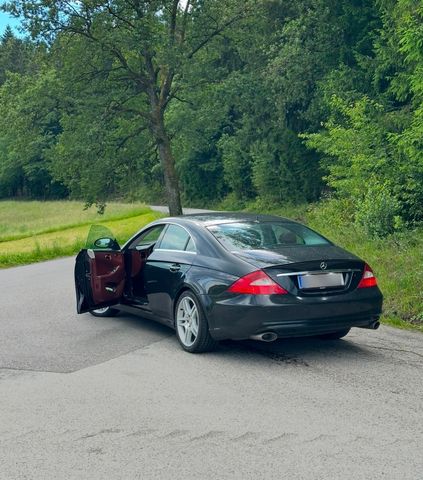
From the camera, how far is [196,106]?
125 feet

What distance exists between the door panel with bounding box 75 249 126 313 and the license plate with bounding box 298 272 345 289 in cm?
263

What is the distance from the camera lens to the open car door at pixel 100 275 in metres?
8.37

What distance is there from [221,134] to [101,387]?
5289cm

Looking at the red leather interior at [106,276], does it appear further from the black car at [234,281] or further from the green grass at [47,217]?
the green grass at [47,217]

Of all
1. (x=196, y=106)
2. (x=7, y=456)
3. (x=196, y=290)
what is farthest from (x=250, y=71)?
(x=7, y=456)

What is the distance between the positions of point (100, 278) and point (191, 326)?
158cm

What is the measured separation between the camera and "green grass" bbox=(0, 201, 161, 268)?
22.4 metres

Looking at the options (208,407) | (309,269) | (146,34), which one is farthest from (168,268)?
(146,34)

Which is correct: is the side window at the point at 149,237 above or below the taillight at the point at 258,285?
above

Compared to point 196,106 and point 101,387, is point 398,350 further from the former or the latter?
point 196,106

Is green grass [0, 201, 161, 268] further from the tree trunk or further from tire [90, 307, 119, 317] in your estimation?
tire [90, 307, 119, 317]

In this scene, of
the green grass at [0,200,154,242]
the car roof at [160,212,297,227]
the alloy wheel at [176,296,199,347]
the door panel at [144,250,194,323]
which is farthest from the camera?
the green grass at [0,200,154,242]

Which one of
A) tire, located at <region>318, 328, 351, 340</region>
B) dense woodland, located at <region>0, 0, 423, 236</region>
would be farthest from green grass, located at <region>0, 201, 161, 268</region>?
tire, located at <region>318, 328, 351, 340</region>

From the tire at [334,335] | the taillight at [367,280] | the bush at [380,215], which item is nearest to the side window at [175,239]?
the tire at [334,335]
